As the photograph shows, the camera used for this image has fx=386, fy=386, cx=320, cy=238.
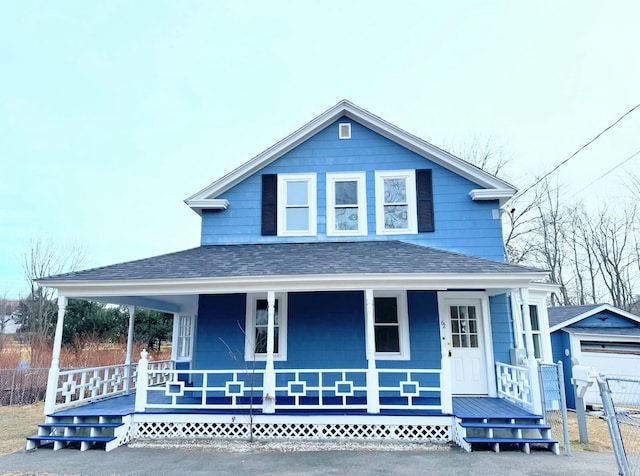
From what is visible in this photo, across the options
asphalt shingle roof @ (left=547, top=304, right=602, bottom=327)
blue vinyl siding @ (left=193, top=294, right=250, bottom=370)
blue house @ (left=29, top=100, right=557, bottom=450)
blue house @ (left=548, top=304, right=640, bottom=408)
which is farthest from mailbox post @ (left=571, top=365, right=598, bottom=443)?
blue vinyl siding @ (left=193, top=294, right=250, bottom=370)

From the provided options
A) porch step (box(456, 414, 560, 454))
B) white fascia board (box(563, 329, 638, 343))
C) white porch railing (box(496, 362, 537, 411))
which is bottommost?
porch step (box(456, 414, 560, 454))

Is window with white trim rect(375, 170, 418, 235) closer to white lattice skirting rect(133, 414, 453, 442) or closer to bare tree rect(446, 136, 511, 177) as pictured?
white lattice skirting rect(133, 414, 453, 442)

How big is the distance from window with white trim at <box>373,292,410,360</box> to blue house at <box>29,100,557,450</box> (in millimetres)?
25

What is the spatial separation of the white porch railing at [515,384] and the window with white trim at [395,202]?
3586 millimetres

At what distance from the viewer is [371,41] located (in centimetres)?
1411

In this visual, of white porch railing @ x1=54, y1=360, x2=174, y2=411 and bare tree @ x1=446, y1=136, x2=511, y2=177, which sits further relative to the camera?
bare tree @ x1=446, y1=136, x2=511, y2=177

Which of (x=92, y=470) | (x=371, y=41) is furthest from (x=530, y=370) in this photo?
(x=371, y=41)

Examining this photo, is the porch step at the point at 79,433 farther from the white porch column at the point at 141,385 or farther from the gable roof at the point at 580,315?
the gable roof at the point at 580,315

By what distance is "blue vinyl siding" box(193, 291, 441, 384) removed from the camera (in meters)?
8.35

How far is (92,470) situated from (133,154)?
1946 cm

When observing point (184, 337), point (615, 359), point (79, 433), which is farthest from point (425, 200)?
point (79, 433)

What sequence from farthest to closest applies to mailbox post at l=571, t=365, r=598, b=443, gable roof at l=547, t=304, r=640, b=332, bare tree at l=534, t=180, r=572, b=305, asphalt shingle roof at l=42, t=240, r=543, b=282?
bare tree at l=534, t=180, r=572, b=305 < gable roof at l=547, t=304, r=640, b=332 < asphalt shingle roof at l=42, t=240, r=543, b=282 < mailbox post at l=571, t=365, r=598, b=443

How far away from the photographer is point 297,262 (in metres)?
Answer: 7.97

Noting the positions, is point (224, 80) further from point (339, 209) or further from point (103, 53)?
point (339, 209)
